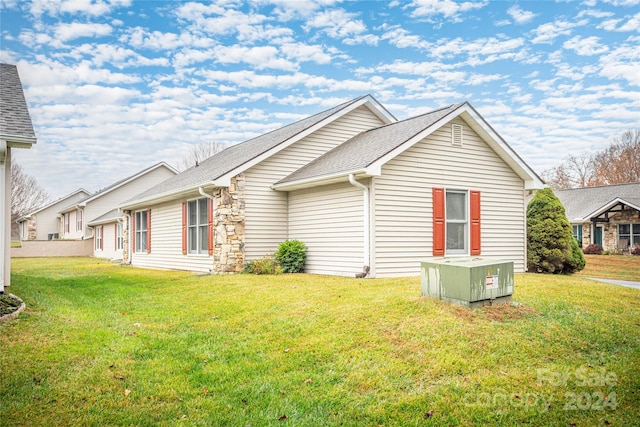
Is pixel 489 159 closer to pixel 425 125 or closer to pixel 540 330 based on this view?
pixel 425 125

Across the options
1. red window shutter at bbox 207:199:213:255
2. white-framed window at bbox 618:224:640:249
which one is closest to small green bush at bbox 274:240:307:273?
red window shutter at bbox 207:199:213:255

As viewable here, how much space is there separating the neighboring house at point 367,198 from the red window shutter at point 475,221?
3 centimetres

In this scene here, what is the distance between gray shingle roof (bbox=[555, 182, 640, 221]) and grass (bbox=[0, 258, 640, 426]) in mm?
24716

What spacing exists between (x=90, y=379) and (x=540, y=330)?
5271 millimetres

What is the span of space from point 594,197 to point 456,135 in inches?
966

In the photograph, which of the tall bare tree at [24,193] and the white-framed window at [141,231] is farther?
the tall bare tree at [24,193]

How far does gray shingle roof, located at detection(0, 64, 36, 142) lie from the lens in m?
8.45

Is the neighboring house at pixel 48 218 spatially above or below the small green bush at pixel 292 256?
above

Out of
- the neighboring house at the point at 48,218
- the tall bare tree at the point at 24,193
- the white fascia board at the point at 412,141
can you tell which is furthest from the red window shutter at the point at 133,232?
the tall bare tree at the point at 24,193

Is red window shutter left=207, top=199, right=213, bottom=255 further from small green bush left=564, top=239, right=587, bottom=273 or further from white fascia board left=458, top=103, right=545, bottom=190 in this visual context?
small green bush left=564, top=239, right=587, bottom=273

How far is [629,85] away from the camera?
18.3 m

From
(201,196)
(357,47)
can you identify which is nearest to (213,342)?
(201,196)

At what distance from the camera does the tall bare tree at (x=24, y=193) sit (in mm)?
46281

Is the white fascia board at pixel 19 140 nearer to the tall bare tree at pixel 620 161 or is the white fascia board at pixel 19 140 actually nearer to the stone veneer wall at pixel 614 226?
the stone veneer wall at pixel 614 226
